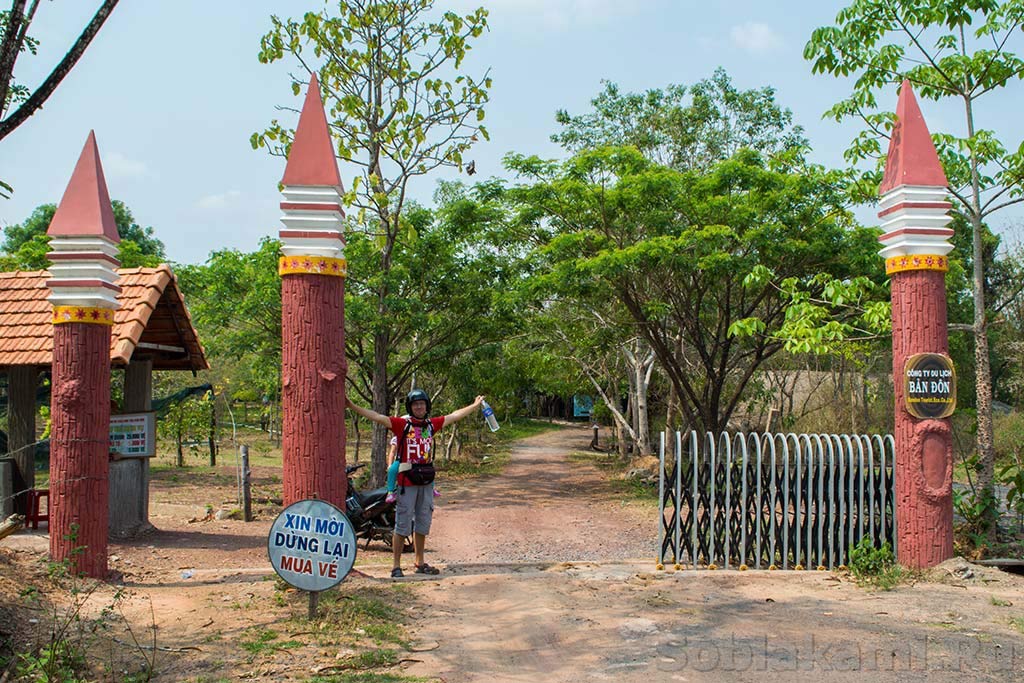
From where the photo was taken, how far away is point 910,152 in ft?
28.7

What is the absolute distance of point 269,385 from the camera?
2139 centimetres

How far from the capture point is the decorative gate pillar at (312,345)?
296 inches

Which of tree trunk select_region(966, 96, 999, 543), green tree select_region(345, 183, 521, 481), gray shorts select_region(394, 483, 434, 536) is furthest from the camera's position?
green tree select_region(345, 183, 521, 481)

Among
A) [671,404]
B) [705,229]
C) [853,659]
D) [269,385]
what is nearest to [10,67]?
[853,659]

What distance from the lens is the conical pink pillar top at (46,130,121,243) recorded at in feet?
26.8

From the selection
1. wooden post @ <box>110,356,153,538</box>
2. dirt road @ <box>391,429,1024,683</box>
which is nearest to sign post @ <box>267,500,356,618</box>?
dirt road @ <box>391,429,1024,683</box>

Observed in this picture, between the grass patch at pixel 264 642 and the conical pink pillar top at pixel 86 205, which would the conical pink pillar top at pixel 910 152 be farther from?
the conical pink pillar top at pixel 86 205

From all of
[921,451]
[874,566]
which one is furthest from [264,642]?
[921,451]

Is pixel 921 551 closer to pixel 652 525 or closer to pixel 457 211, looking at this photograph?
pixel 652 525

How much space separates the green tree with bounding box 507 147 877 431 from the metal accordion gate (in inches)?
228

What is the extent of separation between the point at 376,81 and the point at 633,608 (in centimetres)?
1229

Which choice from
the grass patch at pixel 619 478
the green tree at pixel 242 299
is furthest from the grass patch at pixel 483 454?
the green tree at pixel 242 299

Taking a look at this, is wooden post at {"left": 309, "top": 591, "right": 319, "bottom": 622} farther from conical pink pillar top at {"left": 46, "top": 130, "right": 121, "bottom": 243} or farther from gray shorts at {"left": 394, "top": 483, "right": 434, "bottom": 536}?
conical pink pillar top at {"left": 46, "top": 130, "right": 121, "bottom": 243}

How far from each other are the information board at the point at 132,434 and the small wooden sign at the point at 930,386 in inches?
346
